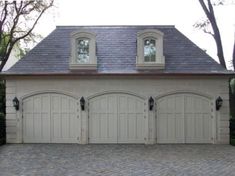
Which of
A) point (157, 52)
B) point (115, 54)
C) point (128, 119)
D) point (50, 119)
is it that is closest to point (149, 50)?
point (157, 52)

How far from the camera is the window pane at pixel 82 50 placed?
17.7 metres

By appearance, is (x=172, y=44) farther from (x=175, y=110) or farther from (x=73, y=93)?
(x=73, y=93)

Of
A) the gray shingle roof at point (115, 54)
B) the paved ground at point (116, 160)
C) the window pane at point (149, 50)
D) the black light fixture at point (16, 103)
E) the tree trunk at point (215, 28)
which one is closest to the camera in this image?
the paved ground at point (116, 160)

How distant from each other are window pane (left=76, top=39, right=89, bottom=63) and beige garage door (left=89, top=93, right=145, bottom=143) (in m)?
1.91

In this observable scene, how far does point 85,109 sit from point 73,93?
0.87 meters

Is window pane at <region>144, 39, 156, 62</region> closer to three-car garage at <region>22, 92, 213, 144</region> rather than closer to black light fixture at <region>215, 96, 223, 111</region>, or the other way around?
three-car garage at <region>22, 92, 213, 144</region>

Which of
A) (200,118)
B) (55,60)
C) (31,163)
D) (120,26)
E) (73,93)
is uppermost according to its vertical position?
(120,26)

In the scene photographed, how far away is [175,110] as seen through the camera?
1727 cm

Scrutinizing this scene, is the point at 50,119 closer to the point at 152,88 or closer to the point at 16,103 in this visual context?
the point at 16,103

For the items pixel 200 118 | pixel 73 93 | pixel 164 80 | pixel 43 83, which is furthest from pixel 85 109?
pixel 200 118

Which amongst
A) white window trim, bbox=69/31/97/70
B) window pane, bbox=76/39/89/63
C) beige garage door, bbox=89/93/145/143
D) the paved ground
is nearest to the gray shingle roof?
white window trim, bbox=69/31/97/70

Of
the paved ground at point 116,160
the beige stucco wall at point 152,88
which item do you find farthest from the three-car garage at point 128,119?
the paved ground at point 116,160

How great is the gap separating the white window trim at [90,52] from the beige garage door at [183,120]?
3.36 meters

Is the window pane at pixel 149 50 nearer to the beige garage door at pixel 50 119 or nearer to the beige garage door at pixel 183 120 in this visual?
the beige garage door at pixel 183 120
